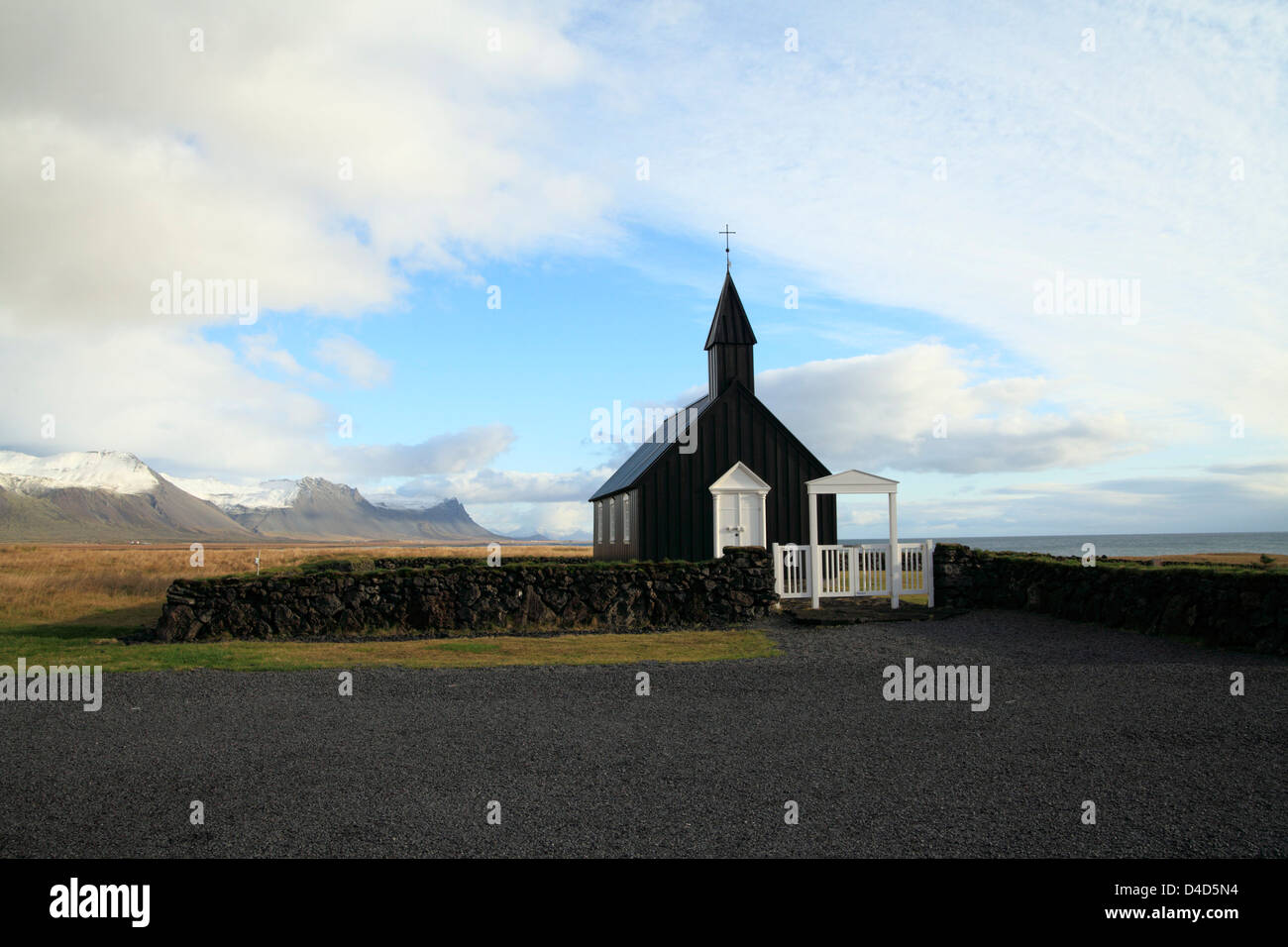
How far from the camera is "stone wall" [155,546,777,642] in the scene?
55.3 ft

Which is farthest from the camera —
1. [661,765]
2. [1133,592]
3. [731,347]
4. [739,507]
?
[731,347]

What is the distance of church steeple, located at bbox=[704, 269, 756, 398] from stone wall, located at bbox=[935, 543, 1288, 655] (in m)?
9.21

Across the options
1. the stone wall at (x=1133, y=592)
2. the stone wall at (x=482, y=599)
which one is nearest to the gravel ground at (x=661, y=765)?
the stone wall at (x=1133, y=592)

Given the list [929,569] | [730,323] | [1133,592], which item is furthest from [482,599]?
[730,323]

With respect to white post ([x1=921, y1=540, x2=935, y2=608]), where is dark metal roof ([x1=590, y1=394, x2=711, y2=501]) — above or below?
above

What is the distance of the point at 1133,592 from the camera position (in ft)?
47.1

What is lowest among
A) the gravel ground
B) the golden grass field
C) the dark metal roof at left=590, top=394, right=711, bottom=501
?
the golden grass field

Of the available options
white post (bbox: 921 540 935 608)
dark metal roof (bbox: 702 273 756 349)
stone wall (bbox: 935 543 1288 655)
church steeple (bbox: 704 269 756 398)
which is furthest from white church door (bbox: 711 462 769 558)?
stone wall (bbox: 935 543 1288 655)

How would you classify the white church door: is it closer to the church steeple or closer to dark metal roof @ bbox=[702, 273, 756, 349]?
the church steeple

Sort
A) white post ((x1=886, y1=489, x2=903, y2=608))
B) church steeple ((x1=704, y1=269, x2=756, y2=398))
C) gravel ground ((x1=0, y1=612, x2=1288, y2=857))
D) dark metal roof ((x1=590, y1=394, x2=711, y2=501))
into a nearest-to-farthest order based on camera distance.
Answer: gravel ground ((x1=0, y1=612, x2=1288, y2=857)) → white post ((x1=886, y1=489, x2=903, y2=608)) → dark metal roof ((x1=590, y1=394, x2=711, y2=501)) → church steeple ((x1=704, y1=269, x2=756, y2=398))

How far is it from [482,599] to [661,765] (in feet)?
36.6

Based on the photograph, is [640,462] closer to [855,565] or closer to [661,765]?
[855,565]

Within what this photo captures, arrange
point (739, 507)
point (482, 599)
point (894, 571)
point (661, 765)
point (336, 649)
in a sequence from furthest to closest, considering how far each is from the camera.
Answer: point (739, 507) → point (894, 571) → point (482, 599) → point (336, 649) → point (661, 765)
